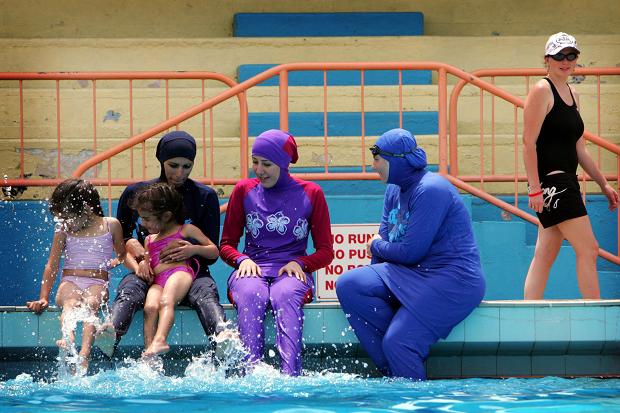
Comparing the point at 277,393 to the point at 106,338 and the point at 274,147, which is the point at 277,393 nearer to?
the point at 106,338

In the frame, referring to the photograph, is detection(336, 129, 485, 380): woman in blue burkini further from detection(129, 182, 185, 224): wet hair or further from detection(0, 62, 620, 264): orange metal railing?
detection(0, 62, 620, 264): orange metal railing

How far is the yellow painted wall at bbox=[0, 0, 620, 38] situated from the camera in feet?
37.9

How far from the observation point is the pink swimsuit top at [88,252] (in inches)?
266

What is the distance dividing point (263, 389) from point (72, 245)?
62.0 inches

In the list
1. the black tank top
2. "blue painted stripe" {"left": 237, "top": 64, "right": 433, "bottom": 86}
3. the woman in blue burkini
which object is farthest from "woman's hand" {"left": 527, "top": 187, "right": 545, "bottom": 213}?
"blue painted stripe" {"left": 237, "top": 64, "right": 433, "bottom": 86}

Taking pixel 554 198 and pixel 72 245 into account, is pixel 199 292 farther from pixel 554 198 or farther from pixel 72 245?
pixel 554 198

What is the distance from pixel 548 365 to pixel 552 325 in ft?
0.91

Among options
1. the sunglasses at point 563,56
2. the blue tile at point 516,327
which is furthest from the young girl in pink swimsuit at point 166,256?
the sunglasses at point 563,56

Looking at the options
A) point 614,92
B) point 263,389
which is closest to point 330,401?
point 263,389

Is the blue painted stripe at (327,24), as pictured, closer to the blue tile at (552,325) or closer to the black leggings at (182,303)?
the black leggings at (182,303)

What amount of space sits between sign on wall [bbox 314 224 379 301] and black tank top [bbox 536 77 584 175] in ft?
5.88

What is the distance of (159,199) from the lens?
6.62 metres

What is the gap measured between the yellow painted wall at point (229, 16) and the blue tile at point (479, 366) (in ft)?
18.6

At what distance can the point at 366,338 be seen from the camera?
6520 millimetres
